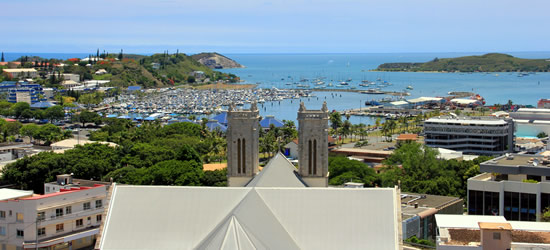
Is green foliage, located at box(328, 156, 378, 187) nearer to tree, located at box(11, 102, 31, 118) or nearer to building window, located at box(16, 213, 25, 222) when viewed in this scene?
building window, located at box(16, 213, 25, 222)

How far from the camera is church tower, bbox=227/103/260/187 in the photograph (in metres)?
37.8

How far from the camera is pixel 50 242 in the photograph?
41250mm

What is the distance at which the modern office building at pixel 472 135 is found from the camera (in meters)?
88.0

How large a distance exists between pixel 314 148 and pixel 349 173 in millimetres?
21781

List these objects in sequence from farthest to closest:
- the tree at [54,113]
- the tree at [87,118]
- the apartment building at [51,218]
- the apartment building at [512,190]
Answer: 1. the tree at [54,113]
2. the tree at [87,118]
3. the apartment building at [512,190]
4. the apartment building at [51,218]

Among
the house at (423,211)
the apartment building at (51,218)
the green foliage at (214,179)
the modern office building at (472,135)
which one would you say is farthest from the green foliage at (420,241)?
the modern office building at (472,135)

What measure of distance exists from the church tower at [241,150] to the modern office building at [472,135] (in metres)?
57.5

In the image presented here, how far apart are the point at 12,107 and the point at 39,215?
338ft

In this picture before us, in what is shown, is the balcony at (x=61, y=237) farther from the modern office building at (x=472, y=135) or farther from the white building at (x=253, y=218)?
the modern office building at (x=472, y=135)

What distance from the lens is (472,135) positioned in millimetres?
89500

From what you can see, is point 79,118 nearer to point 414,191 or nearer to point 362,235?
point 414,191

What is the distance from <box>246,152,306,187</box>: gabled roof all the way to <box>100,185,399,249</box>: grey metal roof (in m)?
5.64

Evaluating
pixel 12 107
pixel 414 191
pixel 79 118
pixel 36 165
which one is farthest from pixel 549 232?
pixel 12 107

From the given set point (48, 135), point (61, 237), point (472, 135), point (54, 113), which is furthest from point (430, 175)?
point (54, 113)
